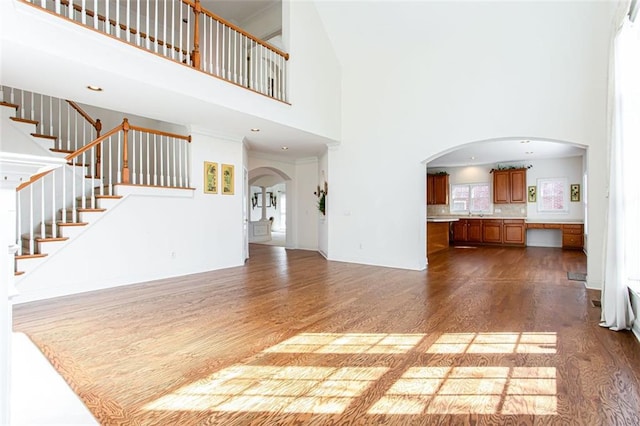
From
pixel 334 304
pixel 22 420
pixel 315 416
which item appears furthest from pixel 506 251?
pixel 22 420

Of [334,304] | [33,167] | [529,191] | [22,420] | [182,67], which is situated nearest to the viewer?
[33,167]

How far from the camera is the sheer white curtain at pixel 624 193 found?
2.98 meters

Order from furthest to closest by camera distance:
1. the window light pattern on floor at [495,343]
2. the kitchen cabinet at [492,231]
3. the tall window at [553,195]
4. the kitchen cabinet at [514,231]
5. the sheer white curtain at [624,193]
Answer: the kitchen cabinet at [492,231] → the kitchen cabinet at [514,231] → the tall window at [553,195] → the sheer white curtain at [624,193] → the window light pattern on floor at [495,343]

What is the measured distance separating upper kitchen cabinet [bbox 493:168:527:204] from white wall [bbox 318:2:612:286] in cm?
521

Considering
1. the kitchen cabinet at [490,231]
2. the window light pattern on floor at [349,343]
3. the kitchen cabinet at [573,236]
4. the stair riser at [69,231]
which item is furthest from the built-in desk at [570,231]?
the stair riser at [69,231]

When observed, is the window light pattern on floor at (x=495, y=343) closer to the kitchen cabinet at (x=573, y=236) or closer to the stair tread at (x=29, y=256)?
the stair tread at (x=29, y=256)

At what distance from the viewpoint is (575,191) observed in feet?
29.6

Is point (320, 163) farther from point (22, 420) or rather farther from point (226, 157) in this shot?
point (22, 420)

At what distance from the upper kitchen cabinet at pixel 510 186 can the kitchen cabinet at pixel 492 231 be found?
76cm

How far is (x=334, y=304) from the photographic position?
3.80 meters

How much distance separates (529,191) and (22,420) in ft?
37.3

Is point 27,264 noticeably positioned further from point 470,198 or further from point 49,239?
point 470,198

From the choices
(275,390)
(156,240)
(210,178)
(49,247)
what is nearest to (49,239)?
(49,247)

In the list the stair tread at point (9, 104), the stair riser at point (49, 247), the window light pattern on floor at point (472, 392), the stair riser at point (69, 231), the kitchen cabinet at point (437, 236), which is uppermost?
the stair tread at point (9, 104)
